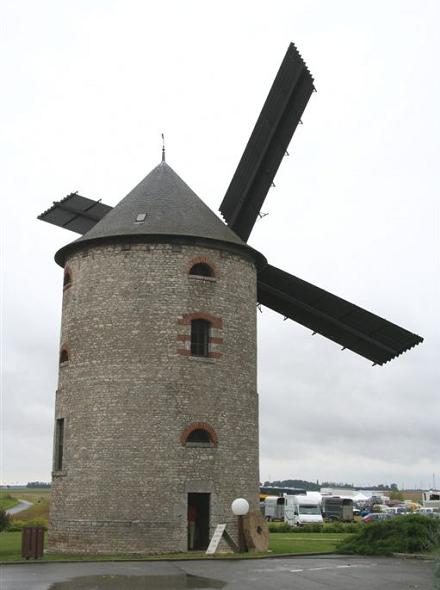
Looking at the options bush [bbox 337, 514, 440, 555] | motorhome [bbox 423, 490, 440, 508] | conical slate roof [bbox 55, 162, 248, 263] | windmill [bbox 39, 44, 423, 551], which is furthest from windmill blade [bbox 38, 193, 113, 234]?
motorhome [bbox 423, 490, 440, 508]

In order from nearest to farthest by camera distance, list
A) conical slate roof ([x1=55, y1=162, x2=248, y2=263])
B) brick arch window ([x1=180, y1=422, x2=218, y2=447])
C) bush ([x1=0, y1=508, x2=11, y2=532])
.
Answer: brick arch window ([x1=180, y1=422, x2=218, y2=447]) → conical slate roof ([x1=55, y1=162, x2=248, y2=263]) → bush ([x1=0, y1=508, x2=11, y2=532])

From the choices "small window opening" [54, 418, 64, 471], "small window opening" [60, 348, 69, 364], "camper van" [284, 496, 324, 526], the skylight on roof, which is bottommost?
"camper van" [284, 496, 324, 526]

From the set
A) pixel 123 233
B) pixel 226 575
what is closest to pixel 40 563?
pixel 226 575

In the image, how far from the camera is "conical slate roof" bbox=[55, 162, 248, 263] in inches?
1031

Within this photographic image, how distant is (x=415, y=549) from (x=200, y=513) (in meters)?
6.51

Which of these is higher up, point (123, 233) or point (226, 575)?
point (123, 233)

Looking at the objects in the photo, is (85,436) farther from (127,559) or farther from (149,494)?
(127,559)

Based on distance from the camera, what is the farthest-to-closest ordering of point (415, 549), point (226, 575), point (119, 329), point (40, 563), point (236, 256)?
point (236, 256) → point (119, 329) → point (415, 549) → point (40, 563) → point (226, 575)

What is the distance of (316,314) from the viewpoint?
96.9ft

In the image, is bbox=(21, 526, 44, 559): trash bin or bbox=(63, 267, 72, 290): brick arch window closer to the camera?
bbox=(21, 526, 44, 559): trash bin

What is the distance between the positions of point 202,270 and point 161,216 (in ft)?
7.43

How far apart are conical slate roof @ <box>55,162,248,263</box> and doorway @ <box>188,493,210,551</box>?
8.24m

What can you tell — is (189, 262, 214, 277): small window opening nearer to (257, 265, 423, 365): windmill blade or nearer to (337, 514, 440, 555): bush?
(257, 265, 423, 365): windmill blade

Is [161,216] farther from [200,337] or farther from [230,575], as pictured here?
[230,575]
